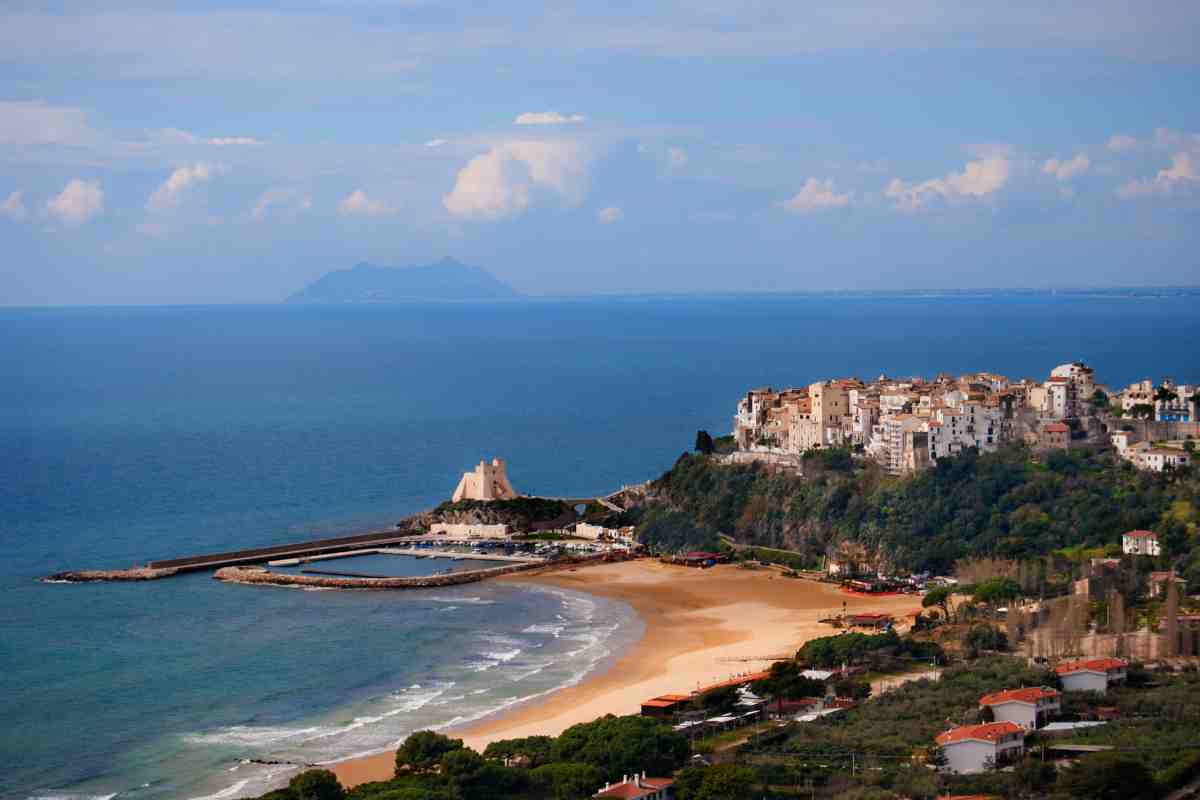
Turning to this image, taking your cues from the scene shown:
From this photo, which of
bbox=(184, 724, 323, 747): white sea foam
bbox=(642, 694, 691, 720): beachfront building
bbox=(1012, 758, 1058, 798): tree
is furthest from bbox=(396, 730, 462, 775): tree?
bbox=(1012, 758, 1058, 798): tree

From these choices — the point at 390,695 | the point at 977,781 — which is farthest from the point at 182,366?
the point at 977,781

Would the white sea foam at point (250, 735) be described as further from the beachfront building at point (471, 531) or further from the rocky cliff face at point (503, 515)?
the rocky cliff face at point (503, 515)

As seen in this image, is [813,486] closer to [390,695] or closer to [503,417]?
[390,695]

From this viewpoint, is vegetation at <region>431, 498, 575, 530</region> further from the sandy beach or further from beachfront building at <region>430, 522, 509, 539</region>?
the sandy beach

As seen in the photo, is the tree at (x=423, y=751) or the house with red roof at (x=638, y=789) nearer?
the house with red roof at (x=638, y=789)

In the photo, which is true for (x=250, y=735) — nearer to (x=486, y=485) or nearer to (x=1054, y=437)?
(x=486, y=485)

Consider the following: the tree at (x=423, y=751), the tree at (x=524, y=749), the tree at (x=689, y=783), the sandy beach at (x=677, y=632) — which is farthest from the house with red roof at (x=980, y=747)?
the tree at (x=423, y=751)
